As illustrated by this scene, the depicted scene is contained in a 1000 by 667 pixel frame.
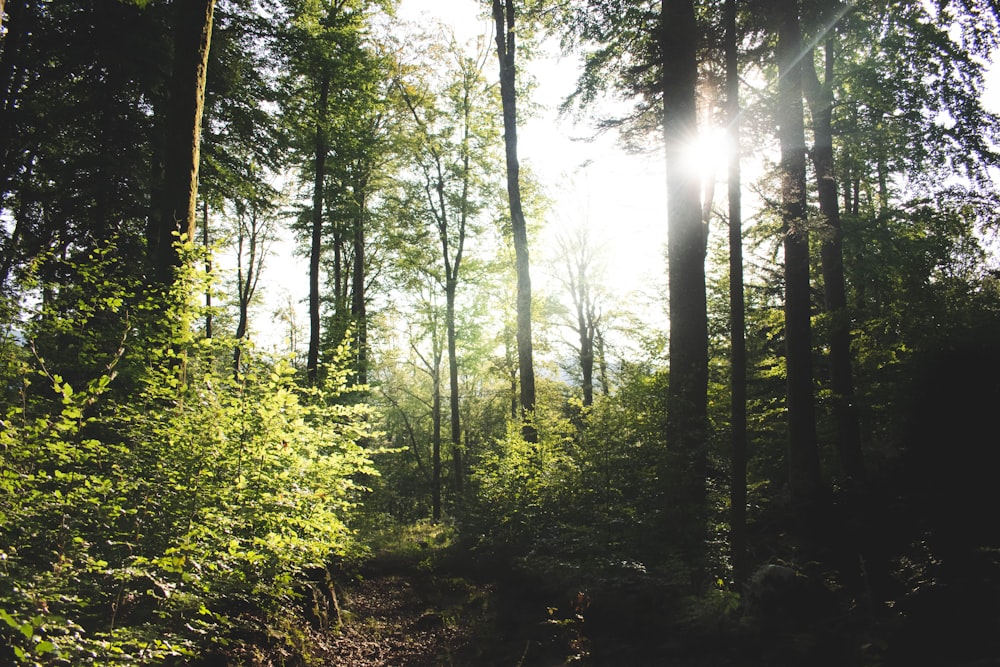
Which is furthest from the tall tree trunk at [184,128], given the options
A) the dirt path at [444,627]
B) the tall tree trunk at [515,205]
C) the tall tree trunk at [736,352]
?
the tall tree trunk at [515,205]

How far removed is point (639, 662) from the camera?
4.81 metres

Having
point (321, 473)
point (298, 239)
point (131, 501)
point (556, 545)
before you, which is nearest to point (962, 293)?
point (556, 545)

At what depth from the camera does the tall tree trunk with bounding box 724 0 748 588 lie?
19.0ft

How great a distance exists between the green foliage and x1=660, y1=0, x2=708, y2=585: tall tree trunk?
16.6 ft

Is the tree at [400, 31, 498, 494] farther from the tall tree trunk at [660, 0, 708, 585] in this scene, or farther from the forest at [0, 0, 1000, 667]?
the tall tree trunk at [660, 0, 708, 585]

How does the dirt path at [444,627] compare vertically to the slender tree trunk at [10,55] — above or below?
below

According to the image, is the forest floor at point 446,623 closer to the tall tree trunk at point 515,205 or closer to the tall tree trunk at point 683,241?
the tall tree trunk at point 683,241

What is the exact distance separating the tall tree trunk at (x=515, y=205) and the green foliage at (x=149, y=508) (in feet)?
26.3

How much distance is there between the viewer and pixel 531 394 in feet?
42.4

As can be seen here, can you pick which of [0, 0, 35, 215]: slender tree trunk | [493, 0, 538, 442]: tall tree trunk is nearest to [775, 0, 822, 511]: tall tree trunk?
[493, 0, 538, 442]: tall tree trunk

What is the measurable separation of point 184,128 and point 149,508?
15.3 ft

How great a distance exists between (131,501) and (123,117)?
33.3ft

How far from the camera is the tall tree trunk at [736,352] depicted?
19.0 ft

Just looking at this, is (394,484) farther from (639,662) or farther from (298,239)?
(639,662)
